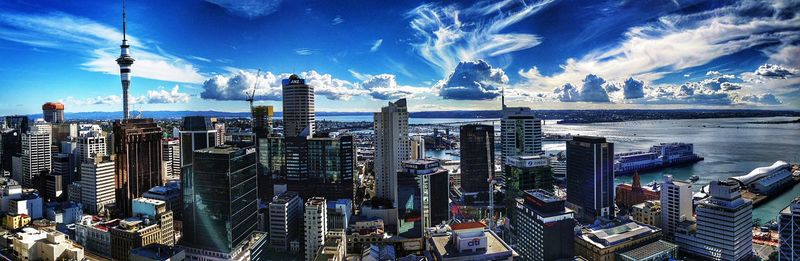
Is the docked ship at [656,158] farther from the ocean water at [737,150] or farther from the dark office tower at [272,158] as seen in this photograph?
the dark office tower at [272,158]

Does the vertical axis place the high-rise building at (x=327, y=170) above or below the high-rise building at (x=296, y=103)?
below

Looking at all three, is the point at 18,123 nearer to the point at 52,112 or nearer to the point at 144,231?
the point at 52,112

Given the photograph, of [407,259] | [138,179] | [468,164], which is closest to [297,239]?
[407,259]

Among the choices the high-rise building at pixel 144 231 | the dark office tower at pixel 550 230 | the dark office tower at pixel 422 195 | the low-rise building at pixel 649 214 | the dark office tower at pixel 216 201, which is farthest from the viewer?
the low-rise building at pixel 649 214

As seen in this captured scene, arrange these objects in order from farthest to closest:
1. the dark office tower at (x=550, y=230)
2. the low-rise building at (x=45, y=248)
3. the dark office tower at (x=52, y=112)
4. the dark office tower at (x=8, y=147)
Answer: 1. the dark office tower at (x=52, y=112)
2. the dark office tower at (x=8, y=147)
3. the low-rise building at (x=45, y=248)
4. the dark office tower at (x=550, y=230)

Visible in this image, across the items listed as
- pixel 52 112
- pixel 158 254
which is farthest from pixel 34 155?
pixel 158 254

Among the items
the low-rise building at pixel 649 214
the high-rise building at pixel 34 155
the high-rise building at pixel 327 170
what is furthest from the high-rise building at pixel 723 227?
the high-rise building at pixel 34 155
